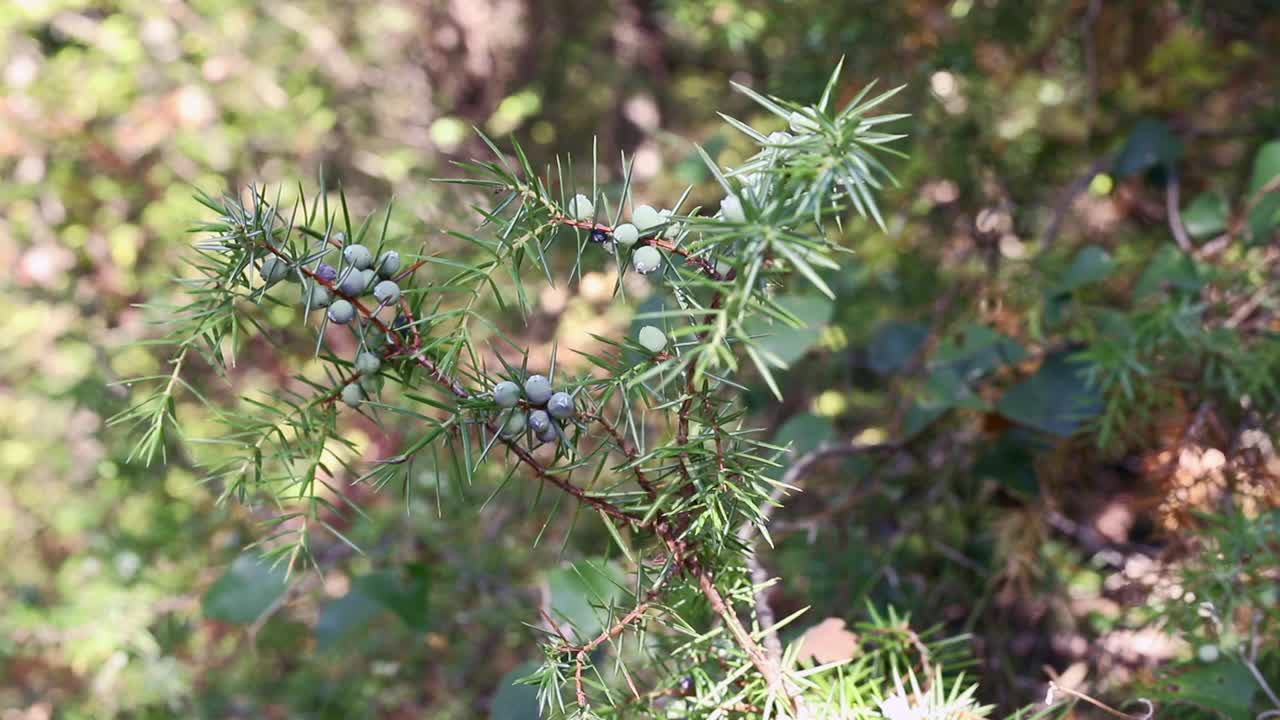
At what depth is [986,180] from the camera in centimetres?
101

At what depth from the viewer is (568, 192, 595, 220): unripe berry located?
0.29 m

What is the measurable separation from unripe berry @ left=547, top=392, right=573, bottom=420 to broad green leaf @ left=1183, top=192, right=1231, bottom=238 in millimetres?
670

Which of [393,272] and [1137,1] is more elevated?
[1137,1]

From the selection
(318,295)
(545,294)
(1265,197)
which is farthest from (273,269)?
(545,294)

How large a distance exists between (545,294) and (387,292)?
1054 mm

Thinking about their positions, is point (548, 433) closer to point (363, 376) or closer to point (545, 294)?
point (363, 376)

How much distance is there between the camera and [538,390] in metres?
0.30

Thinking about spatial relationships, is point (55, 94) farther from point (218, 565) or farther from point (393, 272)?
point (393, 272)

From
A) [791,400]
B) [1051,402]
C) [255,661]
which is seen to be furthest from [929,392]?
[255,661]

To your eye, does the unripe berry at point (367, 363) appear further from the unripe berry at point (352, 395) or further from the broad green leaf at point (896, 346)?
the broad green leaf at point (896, 346)

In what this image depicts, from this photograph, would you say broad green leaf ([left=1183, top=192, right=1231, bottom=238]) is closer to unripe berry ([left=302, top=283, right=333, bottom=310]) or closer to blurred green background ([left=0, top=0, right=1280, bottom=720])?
blurred green background ([left=0, top=0, right=1280, bottom=720])

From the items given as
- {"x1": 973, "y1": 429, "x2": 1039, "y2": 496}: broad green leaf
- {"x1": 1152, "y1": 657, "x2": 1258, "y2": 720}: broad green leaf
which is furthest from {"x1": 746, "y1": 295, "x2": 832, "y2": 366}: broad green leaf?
{"x1": 1152, "y1": 657, "x2": 1258, "y2": 720}: broad green leaf

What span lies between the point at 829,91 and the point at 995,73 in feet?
2.89

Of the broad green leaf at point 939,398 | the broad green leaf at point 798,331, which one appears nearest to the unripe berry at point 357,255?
the broad green leaf at point 798,331
